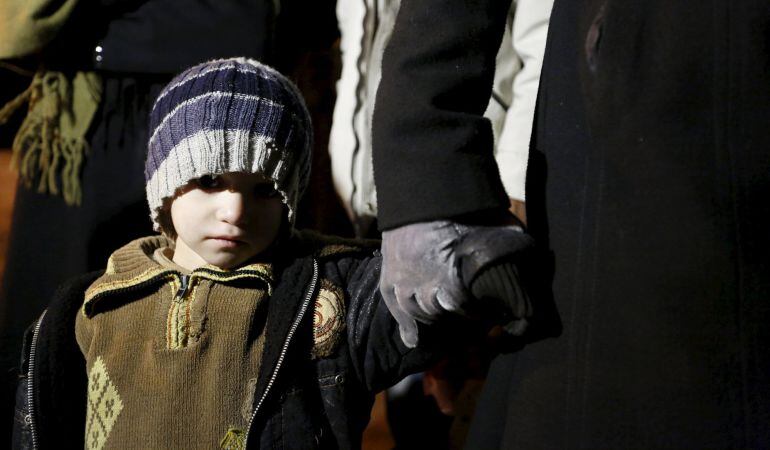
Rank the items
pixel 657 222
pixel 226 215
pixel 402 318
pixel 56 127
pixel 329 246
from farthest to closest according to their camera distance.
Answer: pixel 56 127, pixel 329 246, pixel 226 215, pixel 402 318, pixel 657 222

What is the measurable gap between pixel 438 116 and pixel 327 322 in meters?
0.36

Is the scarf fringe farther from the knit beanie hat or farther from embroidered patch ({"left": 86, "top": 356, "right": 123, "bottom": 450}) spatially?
embroidered patch ({"left": 86, "top": 356, "right": 123, "bottom": 450})

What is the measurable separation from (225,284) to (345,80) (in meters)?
0.36

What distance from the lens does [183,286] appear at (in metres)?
0.94

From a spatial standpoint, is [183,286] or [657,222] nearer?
[657,222]

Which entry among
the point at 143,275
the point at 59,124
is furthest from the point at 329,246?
the point at 59,124

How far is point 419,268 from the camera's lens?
2.20ft

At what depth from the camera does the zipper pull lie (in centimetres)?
93

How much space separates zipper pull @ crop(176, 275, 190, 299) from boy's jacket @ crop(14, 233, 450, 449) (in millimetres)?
99

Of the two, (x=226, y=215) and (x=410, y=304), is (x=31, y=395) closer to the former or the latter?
(x=226, y=215)

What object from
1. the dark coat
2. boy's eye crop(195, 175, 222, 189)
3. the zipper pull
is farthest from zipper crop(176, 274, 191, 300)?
the dark coat

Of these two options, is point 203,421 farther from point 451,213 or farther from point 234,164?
point 451,213

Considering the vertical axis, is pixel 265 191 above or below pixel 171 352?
above

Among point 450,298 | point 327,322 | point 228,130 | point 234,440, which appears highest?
point 228,130
